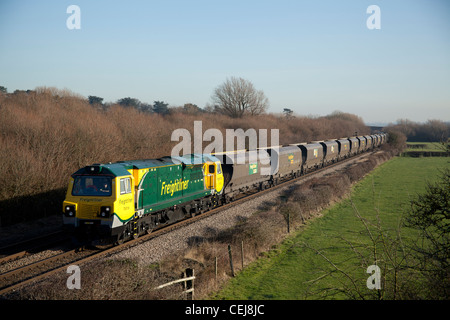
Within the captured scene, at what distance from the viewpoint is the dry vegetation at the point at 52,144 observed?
826 inches

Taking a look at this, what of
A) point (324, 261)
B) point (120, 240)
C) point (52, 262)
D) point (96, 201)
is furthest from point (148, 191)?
point (324, 261)

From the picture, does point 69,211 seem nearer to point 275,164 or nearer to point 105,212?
point 105,212

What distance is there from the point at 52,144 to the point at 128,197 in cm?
1327

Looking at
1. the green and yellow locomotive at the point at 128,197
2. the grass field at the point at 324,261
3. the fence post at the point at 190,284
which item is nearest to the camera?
the grass field at the point at 324,261

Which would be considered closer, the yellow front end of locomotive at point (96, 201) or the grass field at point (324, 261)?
the grass field at point (324, 261)

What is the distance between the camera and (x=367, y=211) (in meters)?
26.1

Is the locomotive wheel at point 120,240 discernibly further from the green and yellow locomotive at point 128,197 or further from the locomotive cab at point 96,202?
the locomotive cab at point 96,202

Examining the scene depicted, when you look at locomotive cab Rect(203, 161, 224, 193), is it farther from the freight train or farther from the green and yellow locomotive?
the green and yellow locomotive

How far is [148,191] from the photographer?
1631 centimetres

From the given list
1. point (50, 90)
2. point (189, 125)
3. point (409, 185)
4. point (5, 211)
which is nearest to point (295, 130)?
point (189, 125)

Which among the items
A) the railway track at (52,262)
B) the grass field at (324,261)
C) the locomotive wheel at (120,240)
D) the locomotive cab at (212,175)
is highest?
the locomotive cab at (212,175)

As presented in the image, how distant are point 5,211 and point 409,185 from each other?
3788 cm

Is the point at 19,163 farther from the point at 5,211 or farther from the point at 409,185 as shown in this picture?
the point at 409,185

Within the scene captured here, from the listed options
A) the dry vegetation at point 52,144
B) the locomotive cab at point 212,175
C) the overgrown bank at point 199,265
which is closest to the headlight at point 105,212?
the overgrown bank at point 199,265
